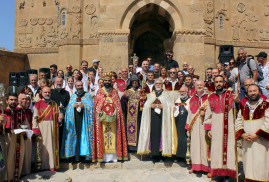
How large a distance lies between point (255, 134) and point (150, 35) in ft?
38.9

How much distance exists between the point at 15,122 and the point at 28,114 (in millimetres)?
358

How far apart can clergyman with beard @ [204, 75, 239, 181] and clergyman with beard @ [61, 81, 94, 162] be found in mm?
2888

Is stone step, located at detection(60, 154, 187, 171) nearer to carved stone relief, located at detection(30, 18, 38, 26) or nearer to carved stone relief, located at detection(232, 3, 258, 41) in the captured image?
carved stone relief, located at detection(232, 3, 258, 41)

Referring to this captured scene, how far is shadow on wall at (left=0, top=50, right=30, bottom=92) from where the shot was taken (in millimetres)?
13969

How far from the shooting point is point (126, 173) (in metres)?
5.86

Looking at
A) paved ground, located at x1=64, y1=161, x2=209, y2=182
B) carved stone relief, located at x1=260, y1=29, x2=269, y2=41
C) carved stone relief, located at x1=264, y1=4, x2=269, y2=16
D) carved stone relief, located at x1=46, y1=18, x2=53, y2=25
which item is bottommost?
paved ground, located at x1=64, y1=161, x2=209, y2=182

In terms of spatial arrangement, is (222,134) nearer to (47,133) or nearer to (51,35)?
(47,133)

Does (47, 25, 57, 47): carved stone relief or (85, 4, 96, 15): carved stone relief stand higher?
(85, 4, 96, 15): carved stone relief

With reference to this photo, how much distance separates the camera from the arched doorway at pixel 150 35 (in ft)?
44.4

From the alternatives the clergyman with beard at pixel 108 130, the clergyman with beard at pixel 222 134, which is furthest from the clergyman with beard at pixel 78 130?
the clergyman with beard at pixel 222 134

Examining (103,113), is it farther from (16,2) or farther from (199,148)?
(16,2)

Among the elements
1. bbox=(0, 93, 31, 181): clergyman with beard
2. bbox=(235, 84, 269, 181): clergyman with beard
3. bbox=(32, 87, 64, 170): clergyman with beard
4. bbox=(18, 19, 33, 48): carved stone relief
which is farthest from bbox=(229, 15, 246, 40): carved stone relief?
bbox=(0, 93, 31, 181): clergyman with beard

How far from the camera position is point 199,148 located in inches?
218

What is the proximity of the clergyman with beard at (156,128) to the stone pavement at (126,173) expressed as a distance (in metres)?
0.33
